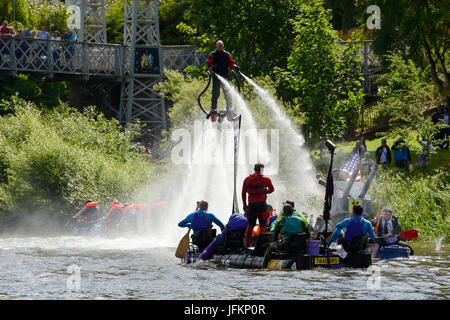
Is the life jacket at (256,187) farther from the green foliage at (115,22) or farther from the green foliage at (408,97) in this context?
the green foliage at (115,22)

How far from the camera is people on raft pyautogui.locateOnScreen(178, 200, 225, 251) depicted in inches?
938

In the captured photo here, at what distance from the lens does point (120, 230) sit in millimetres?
33531

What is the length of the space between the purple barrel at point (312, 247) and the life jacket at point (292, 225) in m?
0.52

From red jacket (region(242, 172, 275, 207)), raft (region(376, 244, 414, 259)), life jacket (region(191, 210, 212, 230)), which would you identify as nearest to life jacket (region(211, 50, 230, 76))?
red jacket (region(242, 172, 275, 207))

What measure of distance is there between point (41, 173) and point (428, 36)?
16.5m

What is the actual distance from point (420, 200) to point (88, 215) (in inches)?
494

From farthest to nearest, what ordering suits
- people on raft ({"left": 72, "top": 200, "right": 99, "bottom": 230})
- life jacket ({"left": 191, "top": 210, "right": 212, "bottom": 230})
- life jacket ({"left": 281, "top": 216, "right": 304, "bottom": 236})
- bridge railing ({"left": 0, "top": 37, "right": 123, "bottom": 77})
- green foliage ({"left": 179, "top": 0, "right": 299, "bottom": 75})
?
1. green foliage ({"left": 179, "top": 0, "right": 299, "bottom": 75})
2. bridge railing ({"left": 0, "top": 37, "right": 123, "bottom": 77})
3. people on raft ({"left": 72, "top": 200, "right": 99, "bottom": 230})
4. life jacket ({"left": 191, "top": 210, "right": 212, "bottom": 230})
5. life jacket ({"left": 281, "top": 216, "right": 304, "bottom": 236})

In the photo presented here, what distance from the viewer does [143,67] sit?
49.0 m

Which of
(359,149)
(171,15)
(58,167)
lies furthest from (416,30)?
(171,15)

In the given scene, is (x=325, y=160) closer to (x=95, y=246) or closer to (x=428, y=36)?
(x=428, y=36)

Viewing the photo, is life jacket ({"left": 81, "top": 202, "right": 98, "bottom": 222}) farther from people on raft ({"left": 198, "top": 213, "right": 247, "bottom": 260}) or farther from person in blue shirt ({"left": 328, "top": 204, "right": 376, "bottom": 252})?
person in blue shirt ({"left": 328, "top": 204, "right": 376, "bottom": 252})

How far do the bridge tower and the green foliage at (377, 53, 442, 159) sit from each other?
14.7 meters

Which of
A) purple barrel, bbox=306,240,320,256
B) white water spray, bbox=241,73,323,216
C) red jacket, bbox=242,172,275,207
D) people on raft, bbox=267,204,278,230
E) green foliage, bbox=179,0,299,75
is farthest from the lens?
green foliage, bbox=179,0,299,75
